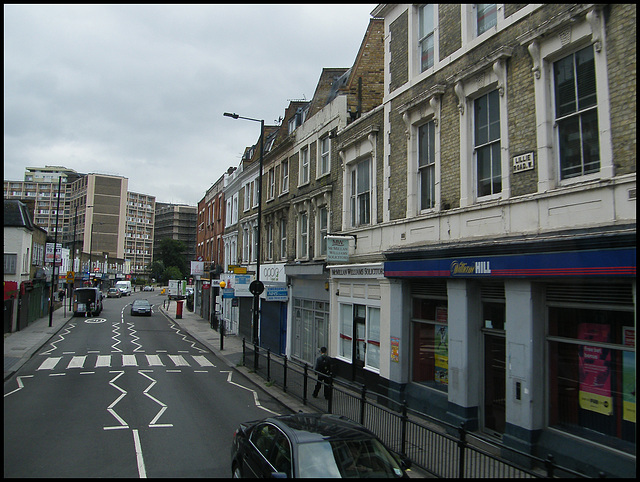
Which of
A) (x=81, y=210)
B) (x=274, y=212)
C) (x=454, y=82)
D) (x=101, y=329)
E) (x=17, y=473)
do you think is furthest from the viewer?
(x=81, y=210)

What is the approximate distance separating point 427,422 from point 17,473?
856 cm

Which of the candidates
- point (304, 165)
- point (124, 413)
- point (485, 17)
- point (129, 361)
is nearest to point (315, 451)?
point (124, 413)

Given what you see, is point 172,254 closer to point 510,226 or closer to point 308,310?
point 308,310

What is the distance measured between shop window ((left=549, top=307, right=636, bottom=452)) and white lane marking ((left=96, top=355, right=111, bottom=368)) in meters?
17.1

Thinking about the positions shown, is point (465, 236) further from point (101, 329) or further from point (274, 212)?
point (101, 329)

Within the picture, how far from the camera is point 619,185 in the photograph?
743 cm

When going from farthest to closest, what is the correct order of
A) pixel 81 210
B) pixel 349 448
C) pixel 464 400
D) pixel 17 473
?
pixel 81 210
pixel 464 400
pixel 17 473
pixel 349 448

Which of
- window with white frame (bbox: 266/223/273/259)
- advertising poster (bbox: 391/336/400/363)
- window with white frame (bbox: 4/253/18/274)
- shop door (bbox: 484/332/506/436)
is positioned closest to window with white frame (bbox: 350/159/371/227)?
advertising poster (bbox: 391/336/400/363)

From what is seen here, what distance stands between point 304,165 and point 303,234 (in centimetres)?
326

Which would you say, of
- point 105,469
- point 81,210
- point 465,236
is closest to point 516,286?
point 465,236

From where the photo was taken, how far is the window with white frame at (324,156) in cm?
1961

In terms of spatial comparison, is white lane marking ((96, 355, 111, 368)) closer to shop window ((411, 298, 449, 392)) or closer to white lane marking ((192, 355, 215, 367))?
white lane marking ((192, 355, 215, 367))

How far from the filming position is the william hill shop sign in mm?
7154

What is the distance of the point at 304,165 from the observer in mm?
22062
